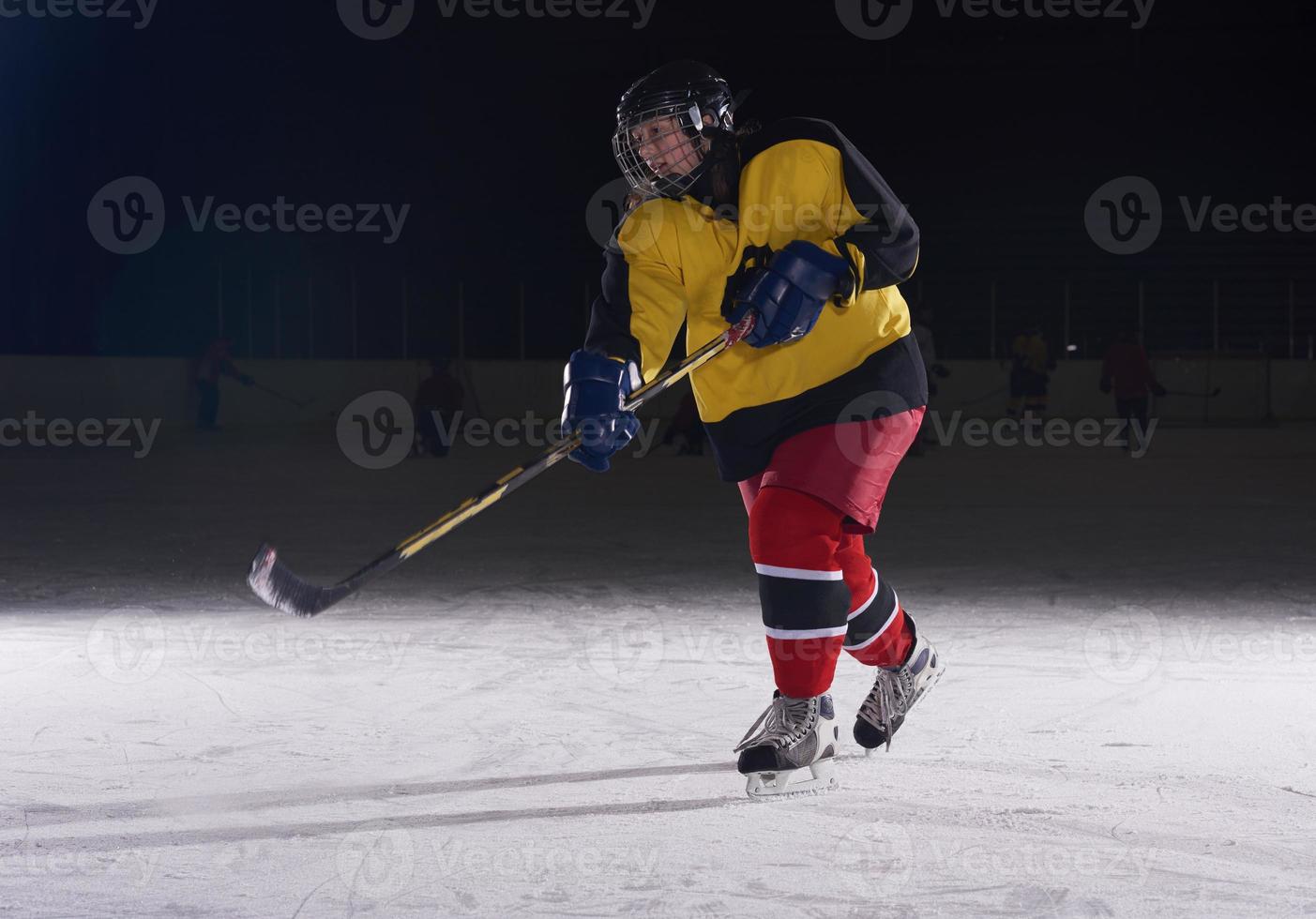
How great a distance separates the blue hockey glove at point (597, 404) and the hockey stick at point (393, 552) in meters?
0.03

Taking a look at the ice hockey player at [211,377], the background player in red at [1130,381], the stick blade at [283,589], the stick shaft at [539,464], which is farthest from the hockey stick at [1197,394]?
the stick blade at [283,589]

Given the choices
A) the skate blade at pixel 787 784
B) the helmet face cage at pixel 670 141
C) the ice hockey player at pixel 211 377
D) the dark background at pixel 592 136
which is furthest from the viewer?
the dark background at pixel 592 136

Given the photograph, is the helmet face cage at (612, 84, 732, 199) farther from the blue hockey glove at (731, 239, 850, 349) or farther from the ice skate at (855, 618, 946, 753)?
the ice skate at (855, 618, 946, 753)

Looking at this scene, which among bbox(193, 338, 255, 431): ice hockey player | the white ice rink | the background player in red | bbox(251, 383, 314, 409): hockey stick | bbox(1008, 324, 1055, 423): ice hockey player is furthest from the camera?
bbox(251, 383, 314, 409): hockey stick

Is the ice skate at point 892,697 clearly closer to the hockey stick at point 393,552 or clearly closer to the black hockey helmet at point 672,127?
the hockey stick at point 393,552

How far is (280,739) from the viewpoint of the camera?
2.97 metres

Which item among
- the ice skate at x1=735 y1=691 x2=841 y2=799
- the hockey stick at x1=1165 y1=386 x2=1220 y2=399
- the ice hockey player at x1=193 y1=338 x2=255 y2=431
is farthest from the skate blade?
the hockey stick at x1=1165 y1=386 x2=1220 y2=399

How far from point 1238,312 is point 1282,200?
1.75 meters

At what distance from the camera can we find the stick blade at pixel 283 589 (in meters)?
2.62

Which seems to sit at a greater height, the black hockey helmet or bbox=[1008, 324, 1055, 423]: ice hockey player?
the black hockey helmet

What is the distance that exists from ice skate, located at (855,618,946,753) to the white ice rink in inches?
2.1

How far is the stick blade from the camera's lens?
2.62m

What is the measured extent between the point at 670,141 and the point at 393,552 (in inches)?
37.4

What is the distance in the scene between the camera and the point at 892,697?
9.41ft
